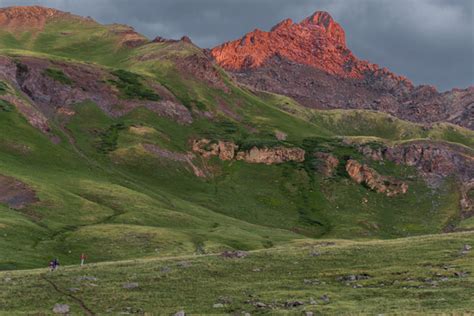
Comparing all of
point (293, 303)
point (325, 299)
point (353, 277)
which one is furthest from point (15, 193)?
point (325, 299)

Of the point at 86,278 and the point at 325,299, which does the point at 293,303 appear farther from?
the point at 86,278

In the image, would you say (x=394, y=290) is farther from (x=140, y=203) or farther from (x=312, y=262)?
(x=140, y=203)

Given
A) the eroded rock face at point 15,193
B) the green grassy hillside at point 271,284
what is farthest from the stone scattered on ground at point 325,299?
the eroded rock face at point 15,193

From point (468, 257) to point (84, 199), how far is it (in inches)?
4117

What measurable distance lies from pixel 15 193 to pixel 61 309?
96.2 metres

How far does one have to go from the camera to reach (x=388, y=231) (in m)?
Answer: 199

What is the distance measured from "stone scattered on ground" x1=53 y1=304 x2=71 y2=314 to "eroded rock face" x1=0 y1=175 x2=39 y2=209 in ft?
285

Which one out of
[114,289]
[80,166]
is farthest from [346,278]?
[80,166]

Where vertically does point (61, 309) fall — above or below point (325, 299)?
below

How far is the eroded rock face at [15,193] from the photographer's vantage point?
125000mm

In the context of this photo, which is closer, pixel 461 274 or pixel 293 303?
pixel 293 303

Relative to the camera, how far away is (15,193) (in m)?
130

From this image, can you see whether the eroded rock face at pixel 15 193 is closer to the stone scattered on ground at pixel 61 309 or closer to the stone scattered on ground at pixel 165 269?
the stone scattered on ground at pixel 165 269

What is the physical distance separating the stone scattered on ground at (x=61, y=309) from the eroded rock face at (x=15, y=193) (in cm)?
8678
